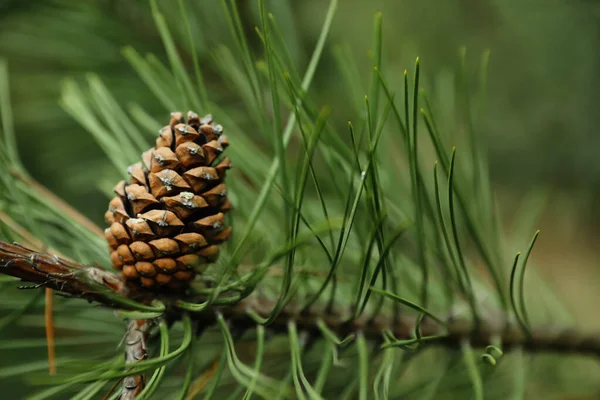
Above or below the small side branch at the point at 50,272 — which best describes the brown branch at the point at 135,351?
below

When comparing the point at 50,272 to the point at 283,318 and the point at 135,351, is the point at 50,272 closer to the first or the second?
the point at 135,351

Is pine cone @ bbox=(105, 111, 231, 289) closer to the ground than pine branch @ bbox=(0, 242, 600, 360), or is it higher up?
higher up

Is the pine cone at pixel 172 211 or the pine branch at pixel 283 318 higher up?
the pine cone at pixel 172 211

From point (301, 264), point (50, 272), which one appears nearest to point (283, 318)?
point (301, 264)

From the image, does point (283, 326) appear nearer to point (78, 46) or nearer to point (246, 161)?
point (246, 161)
